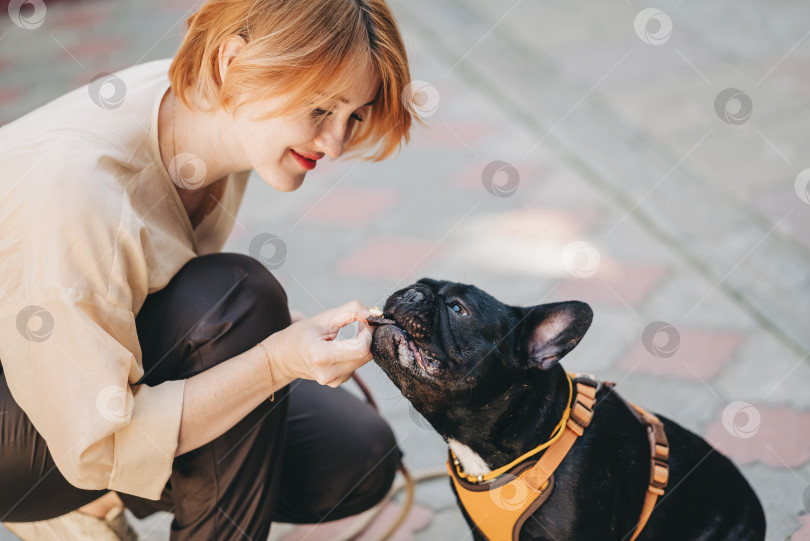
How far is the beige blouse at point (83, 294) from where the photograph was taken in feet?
5.23

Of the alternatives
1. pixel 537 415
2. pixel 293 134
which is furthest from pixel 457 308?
pixel 293 134

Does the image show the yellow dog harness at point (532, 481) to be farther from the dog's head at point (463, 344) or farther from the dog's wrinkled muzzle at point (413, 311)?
the dog's wrinkled muzzle at point (413, 311)

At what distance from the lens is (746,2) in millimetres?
5535

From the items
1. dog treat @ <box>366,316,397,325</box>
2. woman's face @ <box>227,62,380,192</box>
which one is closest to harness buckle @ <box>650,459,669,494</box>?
dog treat @ <box>366,316,397,325</box>

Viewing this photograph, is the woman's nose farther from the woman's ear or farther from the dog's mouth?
the dog's mouth

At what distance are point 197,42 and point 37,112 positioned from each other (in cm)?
42

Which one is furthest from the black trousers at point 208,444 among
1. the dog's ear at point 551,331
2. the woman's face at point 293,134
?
the dog's ear at point 551,331

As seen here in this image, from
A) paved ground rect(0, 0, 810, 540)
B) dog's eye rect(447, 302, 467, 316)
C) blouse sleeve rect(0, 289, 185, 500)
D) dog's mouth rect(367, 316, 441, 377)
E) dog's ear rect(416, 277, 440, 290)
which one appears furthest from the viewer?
paved ground rect(0, 0, 810, 540)

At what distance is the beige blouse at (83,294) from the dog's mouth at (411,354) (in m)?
0.49

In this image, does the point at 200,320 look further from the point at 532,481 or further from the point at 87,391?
the point at 532,481

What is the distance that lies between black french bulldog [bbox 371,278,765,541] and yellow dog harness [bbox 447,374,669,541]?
0.08 ft

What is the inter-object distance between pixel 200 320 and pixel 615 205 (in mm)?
2558

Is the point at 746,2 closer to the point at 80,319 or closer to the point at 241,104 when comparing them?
the point at 241,104

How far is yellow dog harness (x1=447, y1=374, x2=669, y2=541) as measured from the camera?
5.92ft
